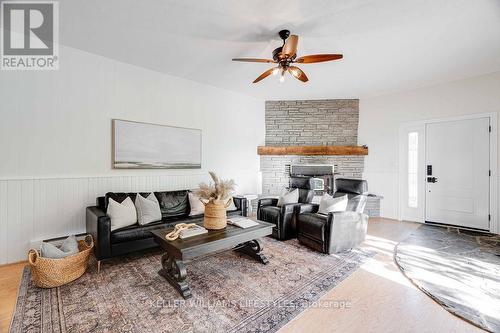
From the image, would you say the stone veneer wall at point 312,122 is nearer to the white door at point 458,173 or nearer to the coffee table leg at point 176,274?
the white door at point 458,173

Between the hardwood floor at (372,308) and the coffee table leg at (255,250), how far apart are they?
89 cm

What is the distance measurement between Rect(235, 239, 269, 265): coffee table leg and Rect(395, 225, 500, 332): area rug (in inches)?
64.9

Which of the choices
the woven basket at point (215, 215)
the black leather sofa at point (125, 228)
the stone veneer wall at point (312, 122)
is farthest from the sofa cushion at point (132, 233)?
the stone veneer wall at point (312, 122)

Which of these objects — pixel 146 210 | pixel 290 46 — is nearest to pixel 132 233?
pixel 146 210

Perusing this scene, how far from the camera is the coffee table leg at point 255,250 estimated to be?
9.26 feet

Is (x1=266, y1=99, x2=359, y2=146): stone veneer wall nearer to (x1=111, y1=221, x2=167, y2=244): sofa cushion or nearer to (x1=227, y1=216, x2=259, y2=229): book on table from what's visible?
(x1=227, y1=216, x2=259, y2=229): book on table

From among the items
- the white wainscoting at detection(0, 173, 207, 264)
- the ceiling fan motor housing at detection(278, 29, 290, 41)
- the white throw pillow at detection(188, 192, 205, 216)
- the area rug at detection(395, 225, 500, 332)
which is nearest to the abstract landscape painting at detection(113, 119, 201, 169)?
the white wainscoting at detection(0, 173, 207, 264)

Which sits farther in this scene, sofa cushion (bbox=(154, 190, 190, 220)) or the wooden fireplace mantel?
the wooden fireplace mantel

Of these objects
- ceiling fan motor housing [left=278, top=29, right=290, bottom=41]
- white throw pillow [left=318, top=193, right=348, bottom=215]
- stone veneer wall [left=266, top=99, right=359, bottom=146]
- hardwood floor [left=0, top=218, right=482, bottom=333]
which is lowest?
hardwood floor [left=0, top=218, right=482, bottom=333]

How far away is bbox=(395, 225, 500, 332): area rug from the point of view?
197 cm

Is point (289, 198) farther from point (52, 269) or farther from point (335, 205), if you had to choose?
point (52, 269)

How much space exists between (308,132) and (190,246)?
4435 millimetres

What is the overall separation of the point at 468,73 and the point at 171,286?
5.84 meters

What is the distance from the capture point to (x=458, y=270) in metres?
2.66
